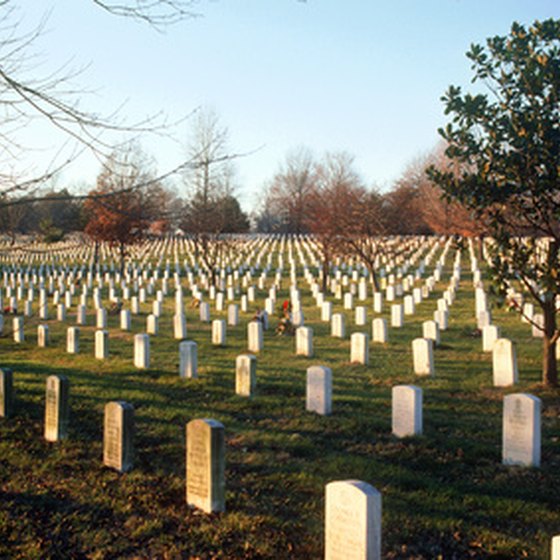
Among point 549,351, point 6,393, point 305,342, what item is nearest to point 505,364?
point 549,351

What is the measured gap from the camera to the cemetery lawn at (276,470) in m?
4.69

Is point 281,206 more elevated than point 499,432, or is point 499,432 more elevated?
point 281,206

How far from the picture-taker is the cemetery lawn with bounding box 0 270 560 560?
4688 millimetres

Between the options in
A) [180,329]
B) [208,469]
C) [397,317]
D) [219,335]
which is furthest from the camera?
[397,317]

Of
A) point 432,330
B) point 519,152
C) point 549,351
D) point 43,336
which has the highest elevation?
point 519,152

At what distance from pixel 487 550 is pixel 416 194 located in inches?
1980

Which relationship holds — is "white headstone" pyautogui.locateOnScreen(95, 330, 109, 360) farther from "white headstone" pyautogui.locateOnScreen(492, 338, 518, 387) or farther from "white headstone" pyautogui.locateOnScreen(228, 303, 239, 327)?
"white headstone" pyautogui.locateOnScreen(492, 338, 518, 387)

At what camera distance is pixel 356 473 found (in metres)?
5.95

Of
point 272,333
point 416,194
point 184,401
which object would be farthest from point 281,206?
point 184,401

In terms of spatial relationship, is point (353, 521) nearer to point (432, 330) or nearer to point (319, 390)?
point (319, 390)

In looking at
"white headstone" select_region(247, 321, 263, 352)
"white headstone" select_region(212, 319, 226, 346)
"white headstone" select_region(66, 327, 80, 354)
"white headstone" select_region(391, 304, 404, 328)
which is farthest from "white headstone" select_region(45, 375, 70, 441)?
"white headstone" select_region(391, 304, 404, 328)

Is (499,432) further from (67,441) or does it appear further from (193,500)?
(67,441)

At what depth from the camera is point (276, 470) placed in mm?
6082

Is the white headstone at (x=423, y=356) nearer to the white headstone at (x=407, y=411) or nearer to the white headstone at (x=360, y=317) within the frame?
the white headstone at (x=407, y=411)
